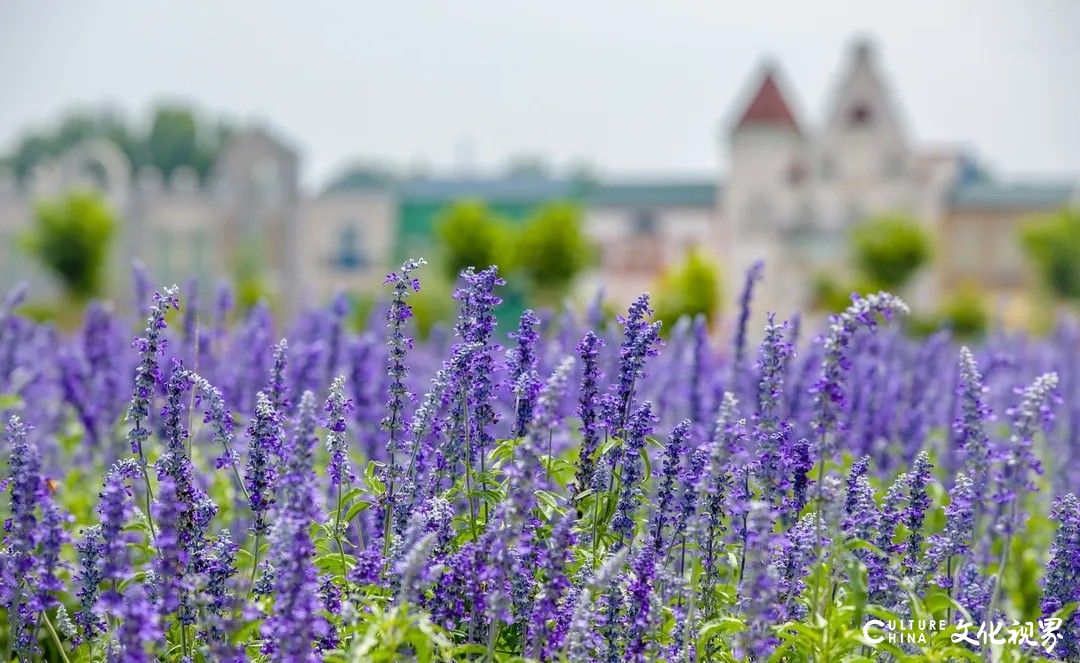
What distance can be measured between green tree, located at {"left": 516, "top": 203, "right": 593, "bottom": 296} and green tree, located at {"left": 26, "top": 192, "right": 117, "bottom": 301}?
14.6 m

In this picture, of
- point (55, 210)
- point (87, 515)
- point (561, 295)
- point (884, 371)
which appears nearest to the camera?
point (87, 515)

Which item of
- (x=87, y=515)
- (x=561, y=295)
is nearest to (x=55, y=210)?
(x=561, y=295)

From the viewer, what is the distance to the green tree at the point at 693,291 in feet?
102

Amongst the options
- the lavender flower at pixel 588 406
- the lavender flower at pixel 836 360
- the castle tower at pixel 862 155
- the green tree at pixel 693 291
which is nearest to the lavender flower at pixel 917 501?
the lavender flower at pixel 836 360

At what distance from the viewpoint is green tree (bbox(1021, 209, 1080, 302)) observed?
1874 inches

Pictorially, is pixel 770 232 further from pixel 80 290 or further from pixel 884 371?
pixel 884 371

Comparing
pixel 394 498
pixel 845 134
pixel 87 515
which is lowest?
pixel 87 515

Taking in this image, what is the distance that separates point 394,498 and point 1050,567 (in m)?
2.05

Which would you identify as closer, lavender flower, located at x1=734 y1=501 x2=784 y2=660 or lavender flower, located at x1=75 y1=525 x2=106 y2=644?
lavender flower, located at x1=734 y1=501 x2=784 y2=660

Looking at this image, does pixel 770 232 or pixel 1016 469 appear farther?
pixel 770 232

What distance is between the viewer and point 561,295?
40.7 meters

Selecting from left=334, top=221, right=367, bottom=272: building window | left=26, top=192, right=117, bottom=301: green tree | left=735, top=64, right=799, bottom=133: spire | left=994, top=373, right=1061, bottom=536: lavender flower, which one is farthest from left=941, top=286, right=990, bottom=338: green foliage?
left=994, top=373, right=1061, bottom=536: lavender flower

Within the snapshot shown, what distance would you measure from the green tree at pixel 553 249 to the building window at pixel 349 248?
1597 cm

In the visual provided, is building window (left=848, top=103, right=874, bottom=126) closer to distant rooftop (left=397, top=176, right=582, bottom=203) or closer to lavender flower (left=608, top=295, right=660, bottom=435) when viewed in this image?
distant rooftop (left=397, top=176, right=582, bottom=203)
